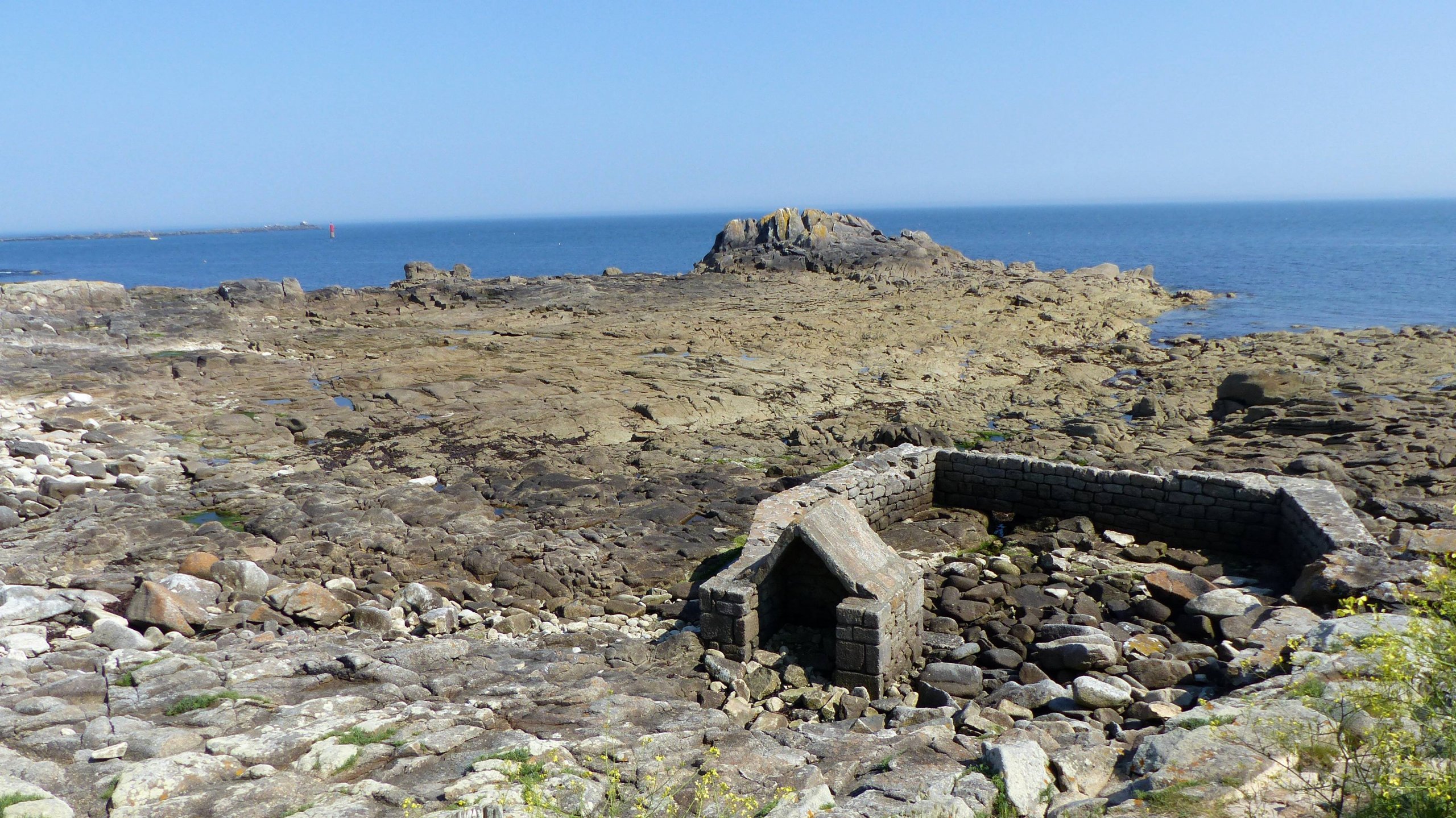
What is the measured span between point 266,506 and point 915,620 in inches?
393

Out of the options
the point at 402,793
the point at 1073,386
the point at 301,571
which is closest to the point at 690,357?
the point at 1073,386

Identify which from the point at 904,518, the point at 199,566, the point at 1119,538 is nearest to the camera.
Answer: the point at 199,566

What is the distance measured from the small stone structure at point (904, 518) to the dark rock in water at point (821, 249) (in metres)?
30.4

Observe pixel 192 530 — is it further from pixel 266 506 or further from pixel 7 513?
pixel 7 513

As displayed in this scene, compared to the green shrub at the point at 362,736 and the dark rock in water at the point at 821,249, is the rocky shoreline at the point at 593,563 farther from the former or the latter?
the dark rock in water at the point at 821,249

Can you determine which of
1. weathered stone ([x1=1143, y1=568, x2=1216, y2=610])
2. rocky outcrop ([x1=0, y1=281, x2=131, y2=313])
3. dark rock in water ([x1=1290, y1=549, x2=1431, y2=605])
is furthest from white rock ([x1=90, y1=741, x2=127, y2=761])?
rocky outcrop ([x1=0, y1=281, x2=131, y2=313])

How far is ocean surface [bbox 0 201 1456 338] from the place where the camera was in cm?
4481

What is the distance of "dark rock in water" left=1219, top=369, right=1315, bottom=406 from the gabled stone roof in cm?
1550

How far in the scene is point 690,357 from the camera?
2586 centimetres

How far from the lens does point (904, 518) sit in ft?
42.9

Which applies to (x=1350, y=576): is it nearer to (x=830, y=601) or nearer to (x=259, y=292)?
(x=830, y=601)

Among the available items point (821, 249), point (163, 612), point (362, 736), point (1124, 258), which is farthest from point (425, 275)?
point (1124, 258)

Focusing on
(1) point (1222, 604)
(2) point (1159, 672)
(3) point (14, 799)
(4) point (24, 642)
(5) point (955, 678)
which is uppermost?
(3) point (14, 799)

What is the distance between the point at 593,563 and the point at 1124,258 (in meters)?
87.0
